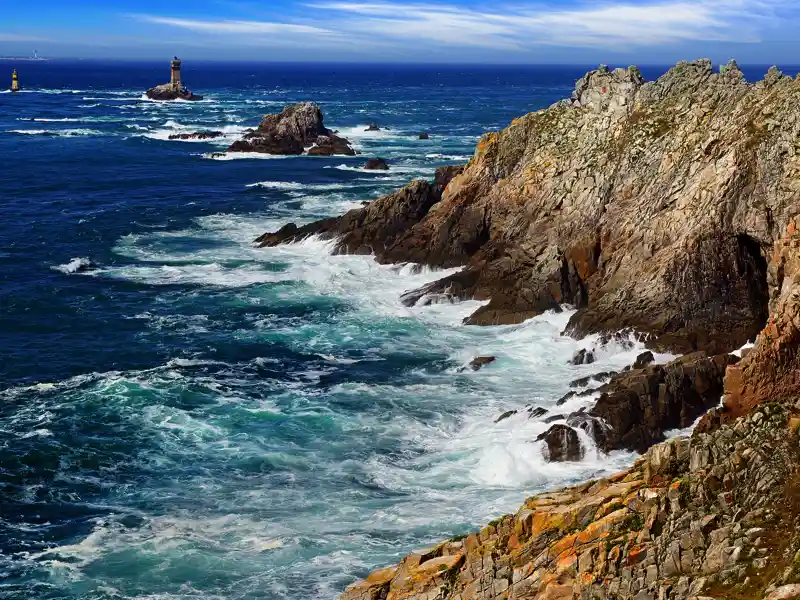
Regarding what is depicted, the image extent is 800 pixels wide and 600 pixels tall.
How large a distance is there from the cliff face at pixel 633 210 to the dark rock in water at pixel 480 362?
16.4 ft

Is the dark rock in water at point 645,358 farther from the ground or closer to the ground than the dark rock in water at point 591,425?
farther from the ground

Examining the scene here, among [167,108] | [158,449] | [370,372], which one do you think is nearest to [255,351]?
[370,372]

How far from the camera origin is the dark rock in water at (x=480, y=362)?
4469 cm

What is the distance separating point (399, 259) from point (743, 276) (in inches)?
908

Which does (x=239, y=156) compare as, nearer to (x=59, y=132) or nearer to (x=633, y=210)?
(x=59, y=132)

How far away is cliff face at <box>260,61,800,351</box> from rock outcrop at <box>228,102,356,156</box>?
60.4 m

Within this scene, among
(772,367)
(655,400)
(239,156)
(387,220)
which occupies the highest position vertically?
(239,156)

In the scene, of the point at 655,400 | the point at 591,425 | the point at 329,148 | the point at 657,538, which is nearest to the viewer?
the point at 657,538

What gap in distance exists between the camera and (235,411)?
41.1 m

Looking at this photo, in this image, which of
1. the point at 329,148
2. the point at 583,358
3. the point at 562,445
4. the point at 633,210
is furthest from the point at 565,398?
the point at 329,148

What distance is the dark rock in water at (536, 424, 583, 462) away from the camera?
34969 millimetres

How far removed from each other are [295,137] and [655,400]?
95453mm

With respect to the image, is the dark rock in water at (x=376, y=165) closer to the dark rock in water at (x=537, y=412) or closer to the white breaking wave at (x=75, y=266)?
the white breaking wave at (x=75, y=266)

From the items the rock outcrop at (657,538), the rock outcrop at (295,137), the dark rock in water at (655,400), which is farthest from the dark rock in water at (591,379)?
the rock outcrop at (295,137)
